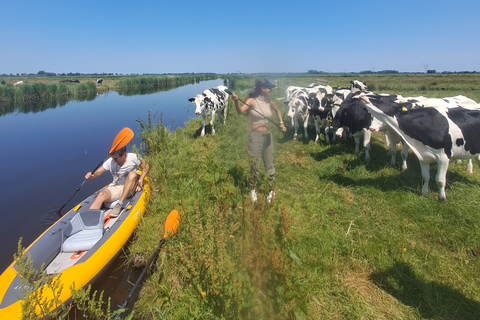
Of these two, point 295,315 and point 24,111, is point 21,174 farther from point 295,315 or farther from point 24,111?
point 24,111

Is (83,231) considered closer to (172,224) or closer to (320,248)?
(172,224)

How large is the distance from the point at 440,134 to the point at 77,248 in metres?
6.20

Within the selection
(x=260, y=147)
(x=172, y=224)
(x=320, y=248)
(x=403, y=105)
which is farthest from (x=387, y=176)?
(x=172, y=224)

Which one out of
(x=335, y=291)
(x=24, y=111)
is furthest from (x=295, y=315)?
(x=24, y=111)

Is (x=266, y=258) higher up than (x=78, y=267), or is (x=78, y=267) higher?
(x=266, y=258)

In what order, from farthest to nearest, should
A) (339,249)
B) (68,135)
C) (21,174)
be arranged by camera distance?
(68,135)
(21,174)
(339,249)

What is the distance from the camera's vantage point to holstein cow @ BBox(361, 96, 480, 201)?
4.22 meters

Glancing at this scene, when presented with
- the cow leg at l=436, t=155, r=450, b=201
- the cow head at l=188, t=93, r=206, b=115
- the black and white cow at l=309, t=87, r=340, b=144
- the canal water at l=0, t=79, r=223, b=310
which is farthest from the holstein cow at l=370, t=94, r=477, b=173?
the cow head at l=188, t=93, r=206, b=115

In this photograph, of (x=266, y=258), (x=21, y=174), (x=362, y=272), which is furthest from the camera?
(x=21, y=174)

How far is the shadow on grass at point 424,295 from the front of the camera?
8.36 feet

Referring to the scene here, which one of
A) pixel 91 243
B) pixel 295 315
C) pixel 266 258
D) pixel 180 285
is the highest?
pixel 266 258

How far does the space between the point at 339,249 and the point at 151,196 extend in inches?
142

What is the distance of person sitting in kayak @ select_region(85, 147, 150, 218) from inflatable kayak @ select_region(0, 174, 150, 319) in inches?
7.5

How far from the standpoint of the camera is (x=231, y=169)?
6.01m
